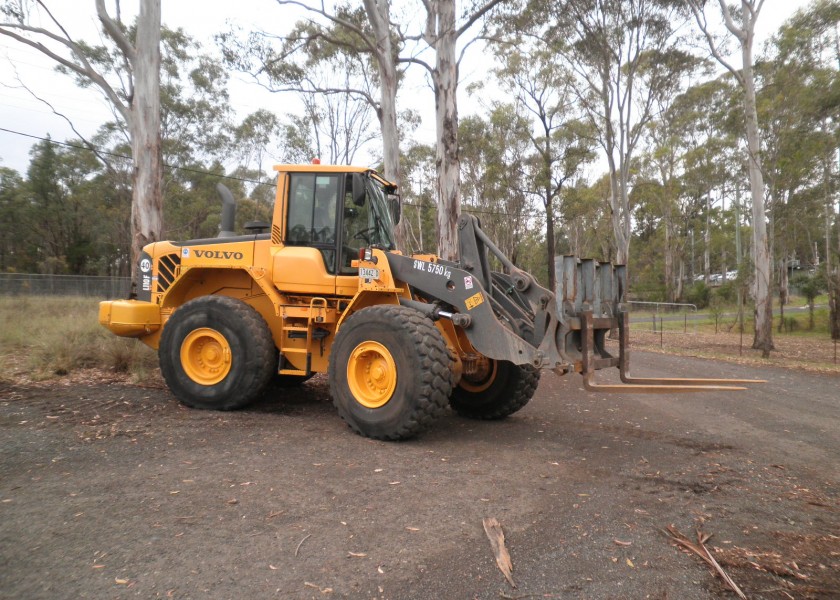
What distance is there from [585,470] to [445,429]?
1.78m

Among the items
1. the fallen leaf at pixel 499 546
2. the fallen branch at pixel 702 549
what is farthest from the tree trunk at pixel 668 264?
the fallen leaf at pixel 499 546

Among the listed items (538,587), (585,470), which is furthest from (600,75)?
Answer: (538,587)

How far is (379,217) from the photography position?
6605 mm

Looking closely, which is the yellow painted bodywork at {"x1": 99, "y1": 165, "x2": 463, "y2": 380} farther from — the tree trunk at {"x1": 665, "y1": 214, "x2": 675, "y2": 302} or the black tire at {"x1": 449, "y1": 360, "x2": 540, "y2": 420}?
the tree trunk at {"x1": 665, "y1": 214, "x2": 675, "y2": 302}

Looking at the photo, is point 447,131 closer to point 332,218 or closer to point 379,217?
point 379,217

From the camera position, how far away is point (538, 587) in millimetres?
2740

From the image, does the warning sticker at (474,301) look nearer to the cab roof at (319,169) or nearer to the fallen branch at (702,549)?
the cab roof at (319,169)

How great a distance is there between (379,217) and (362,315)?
63.6 inches

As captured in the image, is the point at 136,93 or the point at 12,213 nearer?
the point at 136,93

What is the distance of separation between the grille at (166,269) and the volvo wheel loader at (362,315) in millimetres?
21

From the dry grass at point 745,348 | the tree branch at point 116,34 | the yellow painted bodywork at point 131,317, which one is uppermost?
the tree branch at point 116,34

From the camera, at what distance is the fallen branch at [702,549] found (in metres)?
2.71

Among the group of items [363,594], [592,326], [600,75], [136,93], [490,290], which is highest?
[600,75]

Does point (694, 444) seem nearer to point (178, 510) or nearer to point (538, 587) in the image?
point (538, 587)
